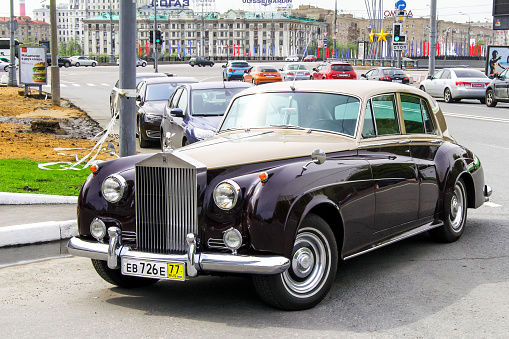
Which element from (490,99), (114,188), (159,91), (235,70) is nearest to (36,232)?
(114,188)

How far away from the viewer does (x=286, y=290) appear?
5.07 m

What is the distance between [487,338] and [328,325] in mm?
1016

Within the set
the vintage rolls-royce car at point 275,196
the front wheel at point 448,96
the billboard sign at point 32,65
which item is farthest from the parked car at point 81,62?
the vintage rolls-royce car at point 275,196

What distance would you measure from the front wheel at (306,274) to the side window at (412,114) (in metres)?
2.03

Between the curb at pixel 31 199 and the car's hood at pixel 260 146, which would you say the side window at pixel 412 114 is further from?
the curb at pixel 31 199

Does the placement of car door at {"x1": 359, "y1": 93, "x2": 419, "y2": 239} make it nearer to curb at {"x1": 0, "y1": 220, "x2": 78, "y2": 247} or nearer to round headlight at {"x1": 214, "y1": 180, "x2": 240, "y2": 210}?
round headlight at {"x1": 214, "y1": 180, "x2": 240, "y2": 210}

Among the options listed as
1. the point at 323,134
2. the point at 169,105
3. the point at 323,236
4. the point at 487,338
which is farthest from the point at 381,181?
the point at 169,105

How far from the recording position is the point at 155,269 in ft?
16.5

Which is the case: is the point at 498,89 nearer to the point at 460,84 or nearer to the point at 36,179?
the point at 460,84

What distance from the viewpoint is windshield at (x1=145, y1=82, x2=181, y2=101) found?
17261 mm

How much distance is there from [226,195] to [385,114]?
227cm

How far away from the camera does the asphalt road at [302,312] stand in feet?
15.7

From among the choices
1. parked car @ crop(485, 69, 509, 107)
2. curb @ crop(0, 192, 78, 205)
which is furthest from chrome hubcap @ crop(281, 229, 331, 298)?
parked car @ crop(485, 69, 509, 107)

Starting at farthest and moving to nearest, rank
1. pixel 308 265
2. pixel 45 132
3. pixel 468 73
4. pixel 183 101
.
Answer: pixel 468 73 < pixel 45 132 < pixel 183 101 < pixel 308 265
